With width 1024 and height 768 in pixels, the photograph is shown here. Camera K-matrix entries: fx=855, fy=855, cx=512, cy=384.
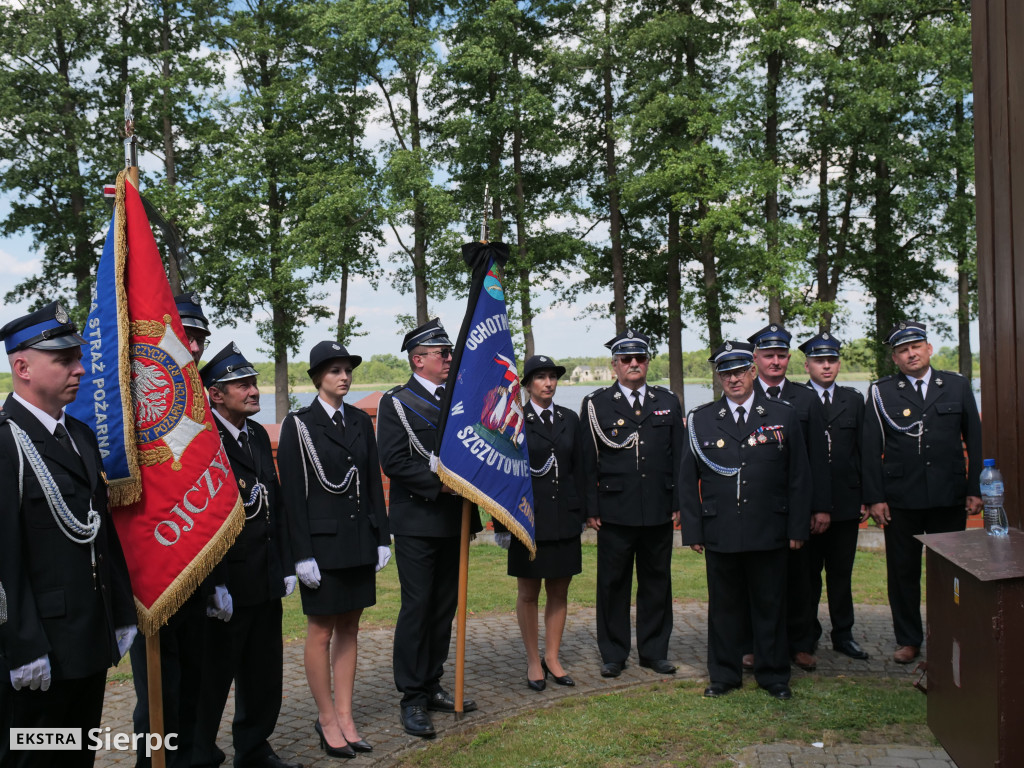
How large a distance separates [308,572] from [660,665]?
2.92m

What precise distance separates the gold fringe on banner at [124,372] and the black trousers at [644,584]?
142 inches

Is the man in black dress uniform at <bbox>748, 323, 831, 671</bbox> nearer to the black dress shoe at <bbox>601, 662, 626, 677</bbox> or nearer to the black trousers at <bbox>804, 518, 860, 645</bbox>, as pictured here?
the black trousers at <bbox>804, 518, 860, 645</bbox>

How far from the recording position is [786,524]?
588 cm

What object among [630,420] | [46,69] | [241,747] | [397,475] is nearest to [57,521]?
[241,747]

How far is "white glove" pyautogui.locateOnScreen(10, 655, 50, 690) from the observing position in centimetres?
321

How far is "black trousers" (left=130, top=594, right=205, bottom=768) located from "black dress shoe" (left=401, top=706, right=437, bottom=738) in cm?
133

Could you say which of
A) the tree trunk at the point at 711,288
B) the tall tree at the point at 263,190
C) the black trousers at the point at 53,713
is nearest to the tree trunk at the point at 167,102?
the tall tree at the point at 263,190

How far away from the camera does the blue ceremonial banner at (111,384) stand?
13.0ft

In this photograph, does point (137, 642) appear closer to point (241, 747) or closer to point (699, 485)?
point (241, 747)

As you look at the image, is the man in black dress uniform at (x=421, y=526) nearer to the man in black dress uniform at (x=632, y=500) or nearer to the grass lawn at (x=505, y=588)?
the man in black dress uniform at (x=632, y=500)

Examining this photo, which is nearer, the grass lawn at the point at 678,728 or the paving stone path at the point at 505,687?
the paving stone path at the point at 505,687

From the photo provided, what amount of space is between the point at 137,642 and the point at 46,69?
1059 inches

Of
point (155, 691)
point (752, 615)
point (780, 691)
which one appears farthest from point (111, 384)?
point (780, 691)

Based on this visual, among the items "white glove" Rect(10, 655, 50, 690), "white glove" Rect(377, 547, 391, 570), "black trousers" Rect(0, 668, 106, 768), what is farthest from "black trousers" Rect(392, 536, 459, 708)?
"white glove" Rect(10, 655, 50, 690)
